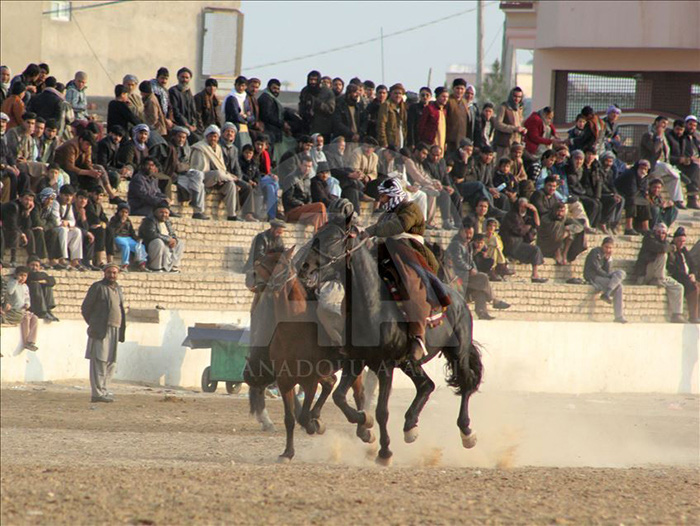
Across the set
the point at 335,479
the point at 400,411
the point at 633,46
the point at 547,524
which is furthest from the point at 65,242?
the point at 633,46

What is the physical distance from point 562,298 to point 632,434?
6.50m

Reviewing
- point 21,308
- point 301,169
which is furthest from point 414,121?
point 21,308

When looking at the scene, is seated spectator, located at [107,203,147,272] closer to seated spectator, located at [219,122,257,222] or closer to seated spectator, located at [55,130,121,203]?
seated spectator, located at [55,130,121,203]

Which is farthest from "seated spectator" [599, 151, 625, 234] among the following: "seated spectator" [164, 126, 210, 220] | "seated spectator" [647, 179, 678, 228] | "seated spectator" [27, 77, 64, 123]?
"seated spectator" [27, 77, 64, 123]

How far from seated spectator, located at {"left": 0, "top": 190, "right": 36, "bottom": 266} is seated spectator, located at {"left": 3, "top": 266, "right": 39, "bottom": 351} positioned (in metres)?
0.61

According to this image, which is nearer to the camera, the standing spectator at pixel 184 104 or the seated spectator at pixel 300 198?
the seated spectator at pixel 300 198

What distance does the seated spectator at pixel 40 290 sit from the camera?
18609 mm

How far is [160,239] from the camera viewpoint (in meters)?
20.8

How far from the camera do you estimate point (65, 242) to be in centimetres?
1936

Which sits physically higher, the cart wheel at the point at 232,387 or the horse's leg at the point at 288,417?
the horse's leg at the point at 288,417

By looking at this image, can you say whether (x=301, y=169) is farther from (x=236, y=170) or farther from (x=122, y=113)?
(x=122, y=113)

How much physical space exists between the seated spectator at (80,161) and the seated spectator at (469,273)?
6.28 metres

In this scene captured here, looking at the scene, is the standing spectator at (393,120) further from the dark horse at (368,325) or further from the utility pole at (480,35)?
the utility pole at (480,35)

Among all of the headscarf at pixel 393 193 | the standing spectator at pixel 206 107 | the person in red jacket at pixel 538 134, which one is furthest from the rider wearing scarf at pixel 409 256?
the person in red jacket at pixel 538 134
